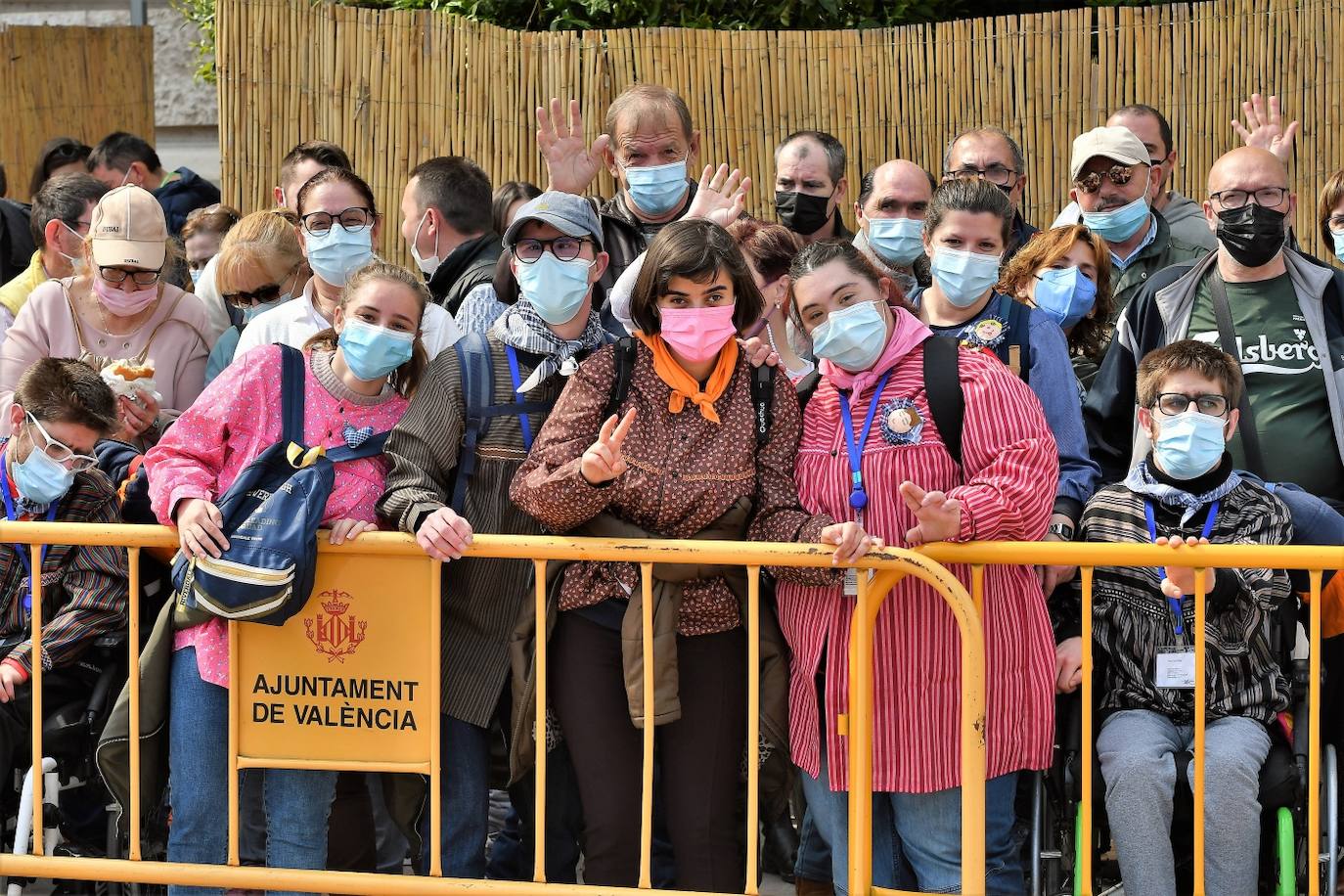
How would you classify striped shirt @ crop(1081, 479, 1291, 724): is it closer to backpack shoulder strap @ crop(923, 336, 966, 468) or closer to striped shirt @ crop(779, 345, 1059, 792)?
striped shirt @ crop(779, 345, 1059, 792)

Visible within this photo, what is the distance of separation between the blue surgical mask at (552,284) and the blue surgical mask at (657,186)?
43.0 inches

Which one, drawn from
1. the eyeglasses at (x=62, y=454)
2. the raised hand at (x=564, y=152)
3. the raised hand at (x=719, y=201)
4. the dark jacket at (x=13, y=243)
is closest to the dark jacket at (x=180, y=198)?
the dark jacket at (x=13, y=243)

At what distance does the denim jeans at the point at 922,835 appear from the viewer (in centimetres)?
446

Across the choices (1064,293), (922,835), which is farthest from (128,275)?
(922,835)

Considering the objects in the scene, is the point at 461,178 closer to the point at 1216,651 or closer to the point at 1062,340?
the point at 1062,340

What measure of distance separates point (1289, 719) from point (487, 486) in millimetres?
2296

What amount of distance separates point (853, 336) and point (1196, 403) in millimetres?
1000

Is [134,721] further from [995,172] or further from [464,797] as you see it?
[995,172]

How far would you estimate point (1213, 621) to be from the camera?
462 centimetres

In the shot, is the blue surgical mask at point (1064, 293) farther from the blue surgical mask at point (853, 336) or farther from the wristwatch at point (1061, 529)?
the blue surgical mask at point (853, 336)

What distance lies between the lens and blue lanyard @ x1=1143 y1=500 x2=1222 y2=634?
460cm

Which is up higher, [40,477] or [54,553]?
[40,477]

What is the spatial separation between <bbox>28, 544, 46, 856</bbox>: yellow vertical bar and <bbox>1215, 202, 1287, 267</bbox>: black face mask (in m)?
3.81

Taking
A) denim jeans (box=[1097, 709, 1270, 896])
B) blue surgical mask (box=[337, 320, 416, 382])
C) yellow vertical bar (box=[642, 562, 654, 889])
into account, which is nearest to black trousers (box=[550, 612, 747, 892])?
yellow vertical bar (box=[642, 562, 654, 889])
